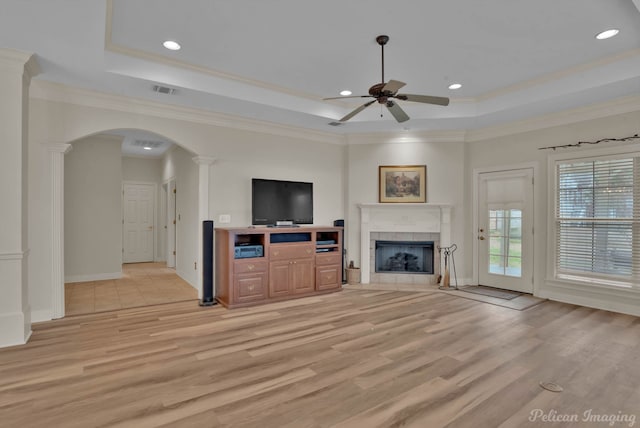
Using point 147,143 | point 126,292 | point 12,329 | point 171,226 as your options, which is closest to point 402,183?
point 126,292

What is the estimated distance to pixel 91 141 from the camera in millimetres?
6176

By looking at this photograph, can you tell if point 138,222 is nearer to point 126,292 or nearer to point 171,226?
point 171,226

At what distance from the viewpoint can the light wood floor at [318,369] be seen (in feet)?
6.93

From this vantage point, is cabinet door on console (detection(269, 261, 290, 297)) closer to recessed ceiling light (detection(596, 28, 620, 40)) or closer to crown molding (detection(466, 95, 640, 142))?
crown molding (detection(466, 95, 640, 142))

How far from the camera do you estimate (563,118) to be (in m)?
4.74

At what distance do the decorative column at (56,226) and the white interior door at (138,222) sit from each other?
475 cm

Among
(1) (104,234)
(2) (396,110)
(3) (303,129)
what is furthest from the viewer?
(1) (104,234)

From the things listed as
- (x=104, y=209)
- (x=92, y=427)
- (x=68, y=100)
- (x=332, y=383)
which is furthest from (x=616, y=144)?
(x=104, y=209)

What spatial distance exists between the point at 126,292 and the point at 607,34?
22.2 ft

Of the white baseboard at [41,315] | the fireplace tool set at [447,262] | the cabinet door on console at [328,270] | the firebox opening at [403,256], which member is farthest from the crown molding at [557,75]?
the white baseboard at [41,315]

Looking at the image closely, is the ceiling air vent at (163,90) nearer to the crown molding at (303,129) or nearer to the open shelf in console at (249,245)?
the crown molding at (303,129)

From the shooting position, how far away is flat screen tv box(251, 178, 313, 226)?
508 centimetres

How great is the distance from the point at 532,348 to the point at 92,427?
3.53 metres

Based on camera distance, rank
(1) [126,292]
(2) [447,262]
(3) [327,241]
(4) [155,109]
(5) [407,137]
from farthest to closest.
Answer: (5) [407,137], (2) [447,262], (3) [327,241], (1) [126,292], (4) [155,109]
